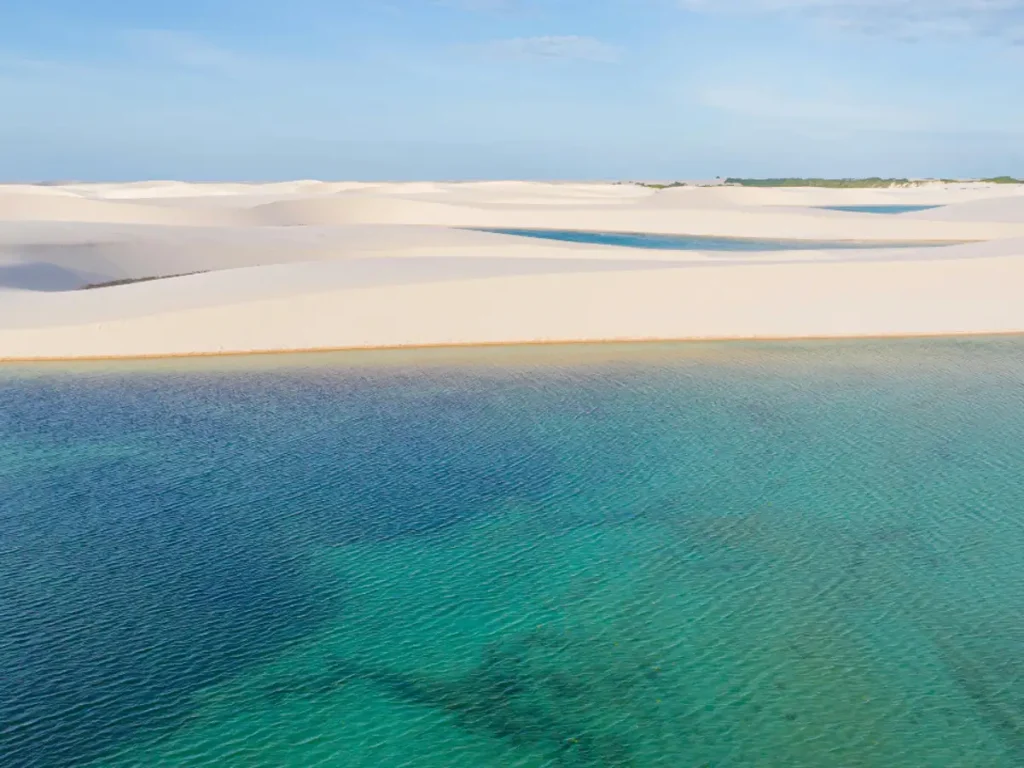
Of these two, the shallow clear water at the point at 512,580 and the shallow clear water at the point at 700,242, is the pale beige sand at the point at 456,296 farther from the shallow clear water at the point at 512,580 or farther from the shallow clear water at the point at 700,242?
the shallow clear water at the point at 700,242

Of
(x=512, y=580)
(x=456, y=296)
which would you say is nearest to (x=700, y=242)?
(x=456, y=296)

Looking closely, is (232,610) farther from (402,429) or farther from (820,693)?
(402,429)

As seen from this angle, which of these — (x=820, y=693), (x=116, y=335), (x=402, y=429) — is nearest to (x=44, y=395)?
(x=116, y=335)

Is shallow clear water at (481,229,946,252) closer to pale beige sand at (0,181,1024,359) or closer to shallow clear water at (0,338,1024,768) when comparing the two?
pale beige sand at (0,181,1024,359)

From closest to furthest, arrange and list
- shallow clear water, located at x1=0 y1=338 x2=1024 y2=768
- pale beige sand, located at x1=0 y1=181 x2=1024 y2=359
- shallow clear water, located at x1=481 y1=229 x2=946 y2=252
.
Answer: shallow clear water, located at x1=0 y1=338 x2=1024 y2=768
pale beige sand, located at x1=0 y1=181 x2=1024 y2=359
shallow clear water, located at x1=481 y1=229 x2=946 y2=252

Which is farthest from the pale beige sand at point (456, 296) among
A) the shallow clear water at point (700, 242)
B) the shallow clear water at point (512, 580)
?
the shallow clear water at point (700, 242)

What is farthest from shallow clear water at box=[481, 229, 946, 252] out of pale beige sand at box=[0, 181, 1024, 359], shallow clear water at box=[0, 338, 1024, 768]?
shallow clear water at box=[0, 338, 1024, 768]

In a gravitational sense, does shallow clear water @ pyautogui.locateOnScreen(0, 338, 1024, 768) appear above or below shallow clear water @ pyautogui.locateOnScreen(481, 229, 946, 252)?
below
